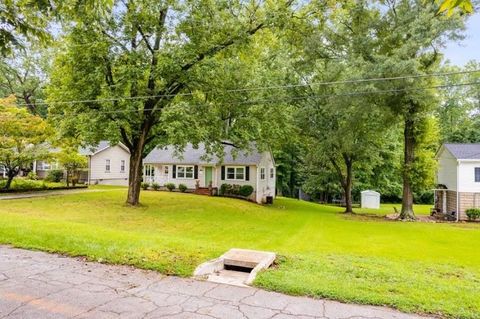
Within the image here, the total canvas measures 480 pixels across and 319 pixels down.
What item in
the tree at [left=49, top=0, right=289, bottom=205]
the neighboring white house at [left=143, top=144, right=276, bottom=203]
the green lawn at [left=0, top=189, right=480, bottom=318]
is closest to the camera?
the green lawn at [left=0, top=189, right=480, bottom=318]

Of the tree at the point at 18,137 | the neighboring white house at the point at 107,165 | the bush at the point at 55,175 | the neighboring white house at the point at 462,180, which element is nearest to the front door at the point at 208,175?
the neighboring white house at the point at 107,165

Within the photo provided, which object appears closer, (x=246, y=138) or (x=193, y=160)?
(x=246, y=138)

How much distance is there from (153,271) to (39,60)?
126 feet

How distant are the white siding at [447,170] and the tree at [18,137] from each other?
26602 millimetres

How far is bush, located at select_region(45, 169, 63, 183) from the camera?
33178 mm

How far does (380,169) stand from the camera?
39594mm

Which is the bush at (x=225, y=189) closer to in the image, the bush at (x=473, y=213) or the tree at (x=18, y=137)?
the tree at (x=18, y=137)

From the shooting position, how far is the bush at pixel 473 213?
22438mm

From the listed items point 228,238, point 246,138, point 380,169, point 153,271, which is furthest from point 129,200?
point 380,169

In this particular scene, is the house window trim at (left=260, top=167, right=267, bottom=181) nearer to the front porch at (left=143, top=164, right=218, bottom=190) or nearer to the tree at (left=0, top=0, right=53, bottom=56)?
the front porch at (left=143, top=164, right=218, bottom=190)

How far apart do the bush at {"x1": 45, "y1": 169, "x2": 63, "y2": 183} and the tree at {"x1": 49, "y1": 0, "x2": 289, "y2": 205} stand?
632 inches

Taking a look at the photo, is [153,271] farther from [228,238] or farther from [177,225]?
[177,225]

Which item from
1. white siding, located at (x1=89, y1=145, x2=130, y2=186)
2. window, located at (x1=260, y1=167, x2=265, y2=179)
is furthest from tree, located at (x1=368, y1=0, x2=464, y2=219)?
white siding, located at (x1=89, y1=145, x2=130, y2=186)

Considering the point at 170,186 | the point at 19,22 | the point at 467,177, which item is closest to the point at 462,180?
the point at 467,177
